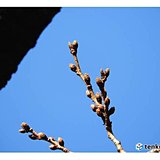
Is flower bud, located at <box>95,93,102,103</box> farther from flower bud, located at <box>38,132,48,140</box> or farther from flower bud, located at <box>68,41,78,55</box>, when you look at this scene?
flower bud, located at <box>38,132,48,140</box>

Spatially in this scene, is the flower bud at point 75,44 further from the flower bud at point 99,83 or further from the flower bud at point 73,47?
the flower bud at point 99,83

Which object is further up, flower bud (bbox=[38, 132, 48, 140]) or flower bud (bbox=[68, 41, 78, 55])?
flower bud (bbox=[68, 41, 78, 55])

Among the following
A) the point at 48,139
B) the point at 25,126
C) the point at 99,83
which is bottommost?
the point at 48,139

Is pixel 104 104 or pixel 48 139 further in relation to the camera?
pixel 48 139

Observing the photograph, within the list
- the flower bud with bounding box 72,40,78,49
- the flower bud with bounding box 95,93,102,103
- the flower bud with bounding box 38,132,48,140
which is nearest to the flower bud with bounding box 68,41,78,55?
the flower bud with bounding box 72,40,78,49

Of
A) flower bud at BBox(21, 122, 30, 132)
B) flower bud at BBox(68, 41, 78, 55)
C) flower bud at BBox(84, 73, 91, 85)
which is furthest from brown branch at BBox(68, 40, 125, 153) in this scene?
flower bud at BBox(21, 122, 30, 132)

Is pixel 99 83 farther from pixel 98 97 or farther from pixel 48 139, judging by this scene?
pixel 48 139

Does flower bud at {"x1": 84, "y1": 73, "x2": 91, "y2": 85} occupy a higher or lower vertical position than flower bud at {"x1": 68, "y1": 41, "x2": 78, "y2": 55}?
lower

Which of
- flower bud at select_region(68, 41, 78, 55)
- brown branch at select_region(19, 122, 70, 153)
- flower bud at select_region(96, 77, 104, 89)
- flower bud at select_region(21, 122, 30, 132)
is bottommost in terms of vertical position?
brown branch at select_region(19, 122, 70, 153)

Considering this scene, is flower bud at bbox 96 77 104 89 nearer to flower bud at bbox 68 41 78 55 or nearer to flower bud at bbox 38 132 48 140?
flower bud at bbox 68 41 78 55

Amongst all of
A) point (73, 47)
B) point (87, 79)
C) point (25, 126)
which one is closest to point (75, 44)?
point (73, 47)

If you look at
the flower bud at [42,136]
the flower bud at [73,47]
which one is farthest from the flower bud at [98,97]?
the flower bud at [42,136]

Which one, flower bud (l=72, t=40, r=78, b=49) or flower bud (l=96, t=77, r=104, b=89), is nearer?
flower bud (l=96, t=77, r=104, b=89)
